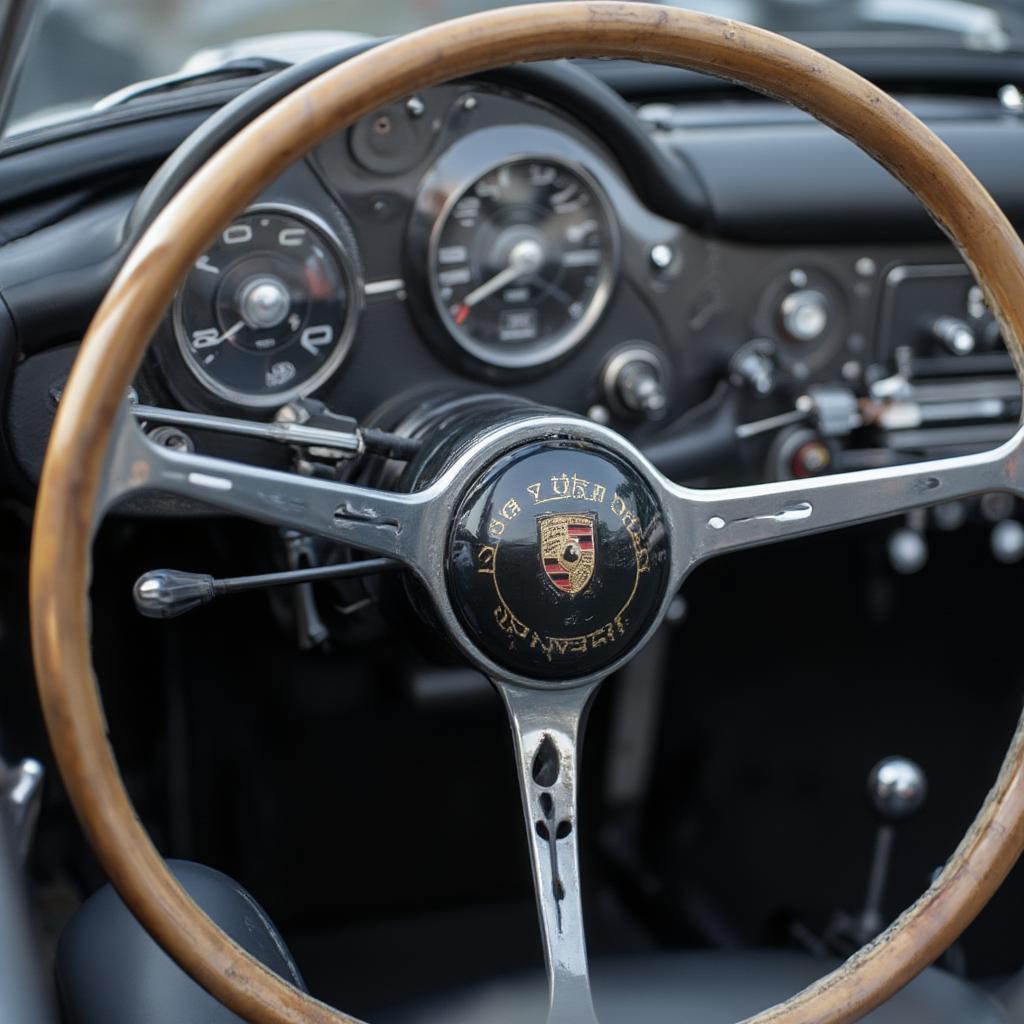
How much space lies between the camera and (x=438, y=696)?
86.8 inches

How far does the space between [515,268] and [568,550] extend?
1.78 ft

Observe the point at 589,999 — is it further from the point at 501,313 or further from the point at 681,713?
the point at 681,713

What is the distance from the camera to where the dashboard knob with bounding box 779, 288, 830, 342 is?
70.2 inches

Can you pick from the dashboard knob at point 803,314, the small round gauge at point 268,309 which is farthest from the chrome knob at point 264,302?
the dashboard knob at point 803,314

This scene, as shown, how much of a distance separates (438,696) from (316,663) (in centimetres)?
23

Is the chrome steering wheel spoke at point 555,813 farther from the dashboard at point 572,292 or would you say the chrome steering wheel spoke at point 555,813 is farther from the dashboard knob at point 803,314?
the dashboard knob at point 803,314

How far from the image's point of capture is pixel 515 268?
1603 mm

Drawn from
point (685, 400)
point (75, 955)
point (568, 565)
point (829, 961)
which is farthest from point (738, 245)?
point (75, 955)

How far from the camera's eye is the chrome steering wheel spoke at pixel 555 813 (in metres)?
1.15

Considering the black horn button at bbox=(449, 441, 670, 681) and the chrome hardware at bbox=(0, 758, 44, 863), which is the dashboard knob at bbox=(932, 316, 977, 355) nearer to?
the black horn button at bbox=(449, 441, 670, 681)

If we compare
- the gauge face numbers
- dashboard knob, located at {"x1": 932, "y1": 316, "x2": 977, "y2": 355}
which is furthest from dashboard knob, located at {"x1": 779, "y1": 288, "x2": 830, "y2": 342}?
the gauge face numbers

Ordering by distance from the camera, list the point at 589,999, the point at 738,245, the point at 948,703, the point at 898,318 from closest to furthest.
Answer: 1. the point at 589,999
2. the point at 738,245
3. the point at 898,318
4. the point at 948,703

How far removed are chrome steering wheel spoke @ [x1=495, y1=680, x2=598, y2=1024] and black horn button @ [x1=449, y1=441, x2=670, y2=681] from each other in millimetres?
33

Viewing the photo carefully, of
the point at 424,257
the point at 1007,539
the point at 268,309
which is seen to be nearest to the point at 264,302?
the point at 268,309
